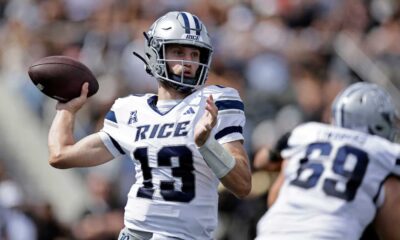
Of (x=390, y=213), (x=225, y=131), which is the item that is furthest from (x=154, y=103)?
(x=390, y=213)

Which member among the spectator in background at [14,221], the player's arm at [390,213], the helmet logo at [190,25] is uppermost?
the helmet logo at [190,25]

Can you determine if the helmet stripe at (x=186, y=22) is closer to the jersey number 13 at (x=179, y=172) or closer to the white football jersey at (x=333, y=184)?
the jersey number 13 at (x=179, y=172)

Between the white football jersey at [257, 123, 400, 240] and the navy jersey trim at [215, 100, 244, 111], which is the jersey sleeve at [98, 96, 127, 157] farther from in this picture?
the white football jersey at [257, 123, 400, 240]

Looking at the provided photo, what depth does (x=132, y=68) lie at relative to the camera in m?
12.8

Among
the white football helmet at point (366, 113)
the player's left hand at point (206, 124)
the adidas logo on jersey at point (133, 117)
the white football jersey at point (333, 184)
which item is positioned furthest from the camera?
the adidas logo on jersey at point (133, 117)

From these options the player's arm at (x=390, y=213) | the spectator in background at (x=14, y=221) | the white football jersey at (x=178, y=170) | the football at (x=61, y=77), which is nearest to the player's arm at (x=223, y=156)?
the white football jersey at (x=178, y=170)

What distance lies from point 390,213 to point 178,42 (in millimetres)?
1327

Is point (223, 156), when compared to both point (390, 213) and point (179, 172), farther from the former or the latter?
point (390, 213)

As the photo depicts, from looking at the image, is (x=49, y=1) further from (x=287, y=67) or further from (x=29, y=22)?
(x=287, y=67)

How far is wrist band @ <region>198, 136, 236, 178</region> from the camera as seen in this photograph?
5.90m

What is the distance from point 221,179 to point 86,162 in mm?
858

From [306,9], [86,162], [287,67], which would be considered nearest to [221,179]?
[86,162]

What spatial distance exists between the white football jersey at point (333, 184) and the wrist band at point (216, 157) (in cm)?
48

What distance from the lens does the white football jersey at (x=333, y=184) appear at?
6.12 m
